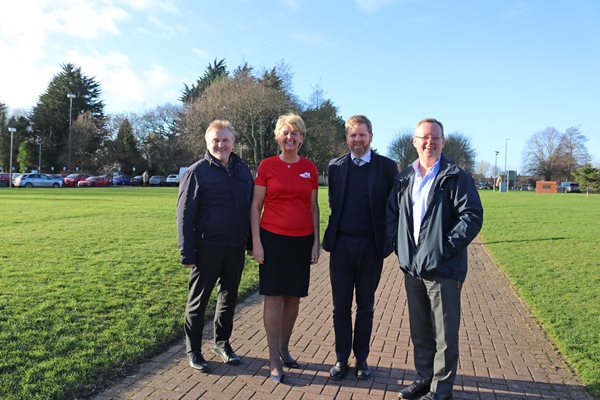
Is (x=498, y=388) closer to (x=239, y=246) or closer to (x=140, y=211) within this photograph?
(x=239, y=246)

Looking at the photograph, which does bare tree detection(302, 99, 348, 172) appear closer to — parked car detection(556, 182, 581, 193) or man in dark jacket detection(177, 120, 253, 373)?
parked car detection(556, 182, 581, 193)

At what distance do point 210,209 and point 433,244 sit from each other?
5.83ft

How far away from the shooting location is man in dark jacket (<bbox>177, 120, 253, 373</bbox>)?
395 cm

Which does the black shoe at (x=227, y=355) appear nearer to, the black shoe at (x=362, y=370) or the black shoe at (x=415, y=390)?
the black shoe at (x=362, y=370)

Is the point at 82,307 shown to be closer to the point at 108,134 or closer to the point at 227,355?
the point at 227,355

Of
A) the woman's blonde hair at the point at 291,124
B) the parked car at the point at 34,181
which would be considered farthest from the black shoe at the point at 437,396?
the parked car at the point at 34,181

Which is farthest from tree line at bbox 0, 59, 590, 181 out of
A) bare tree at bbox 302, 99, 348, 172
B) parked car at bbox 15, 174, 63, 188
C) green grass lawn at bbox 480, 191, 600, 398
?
green grass lawn at bbox 480, 191, 600, 398

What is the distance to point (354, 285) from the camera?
4.04 m

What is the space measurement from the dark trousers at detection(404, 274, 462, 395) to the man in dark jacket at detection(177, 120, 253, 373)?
4.74 feet

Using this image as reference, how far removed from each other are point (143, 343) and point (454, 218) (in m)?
2.98

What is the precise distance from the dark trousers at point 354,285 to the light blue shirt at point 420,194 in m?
0.45

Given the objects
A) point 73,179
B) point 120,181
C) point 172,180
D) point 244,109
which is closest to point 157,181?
point 172,180

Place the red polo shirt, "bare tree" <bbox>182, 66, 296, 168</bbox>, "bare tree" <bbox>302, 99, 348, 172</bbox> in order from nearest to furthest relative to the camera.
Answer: the red polo shirt < "bare tree" <bbox>182, 66, 296, 168</bbox> < "bare tree" <bbox>302, 99, 348, 172</bbox>

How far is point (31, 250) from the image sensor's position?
345 inches
